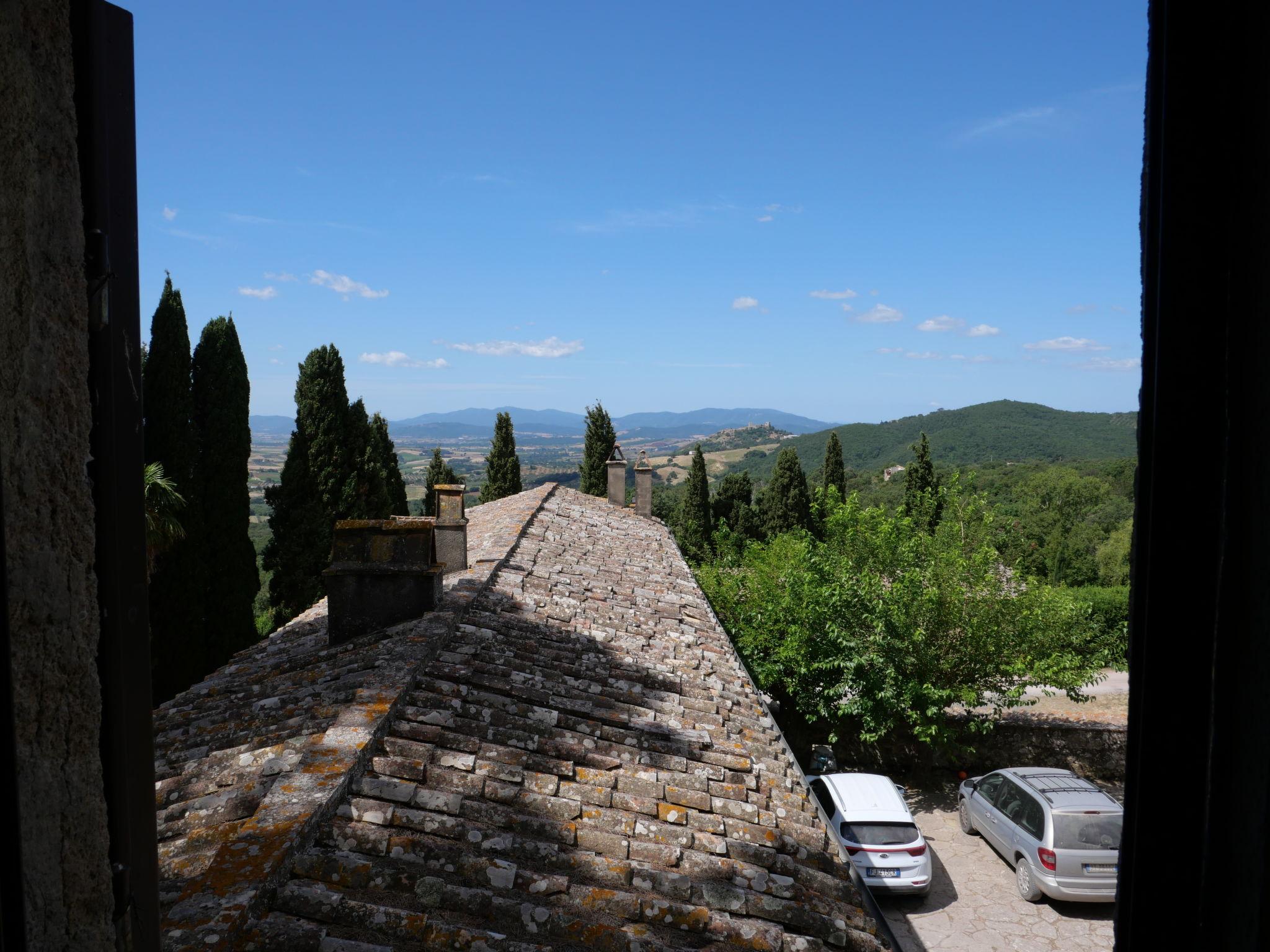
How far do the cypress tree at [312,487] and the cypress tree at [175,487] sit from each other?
294 centimetres

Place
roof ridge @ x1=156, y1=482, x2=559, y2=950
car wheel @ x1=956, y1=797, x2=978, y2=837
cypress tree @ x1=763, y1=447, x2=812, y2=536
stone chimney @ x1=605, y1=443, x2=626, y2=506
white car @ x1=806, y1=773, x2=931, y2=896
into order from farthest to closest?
cypress tree @ x1=763, y1=447, x2=812, y2=536
stone chimney @ x1=605, y1=443, x2=626, y2=506
car wheel @ x1=956, y1=797, x2=978, y2=837
white car @ x1=806, y1=773, x2=931, y2=896
roof ridge @ x1=156, y1=482, x2=559, y2=950

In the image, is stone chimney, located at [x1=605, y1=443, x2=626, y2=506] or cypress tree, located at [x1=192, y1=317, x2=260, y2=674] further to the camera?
stone chimney, located at [x1=605, y1=443, x2=626, y2=506]

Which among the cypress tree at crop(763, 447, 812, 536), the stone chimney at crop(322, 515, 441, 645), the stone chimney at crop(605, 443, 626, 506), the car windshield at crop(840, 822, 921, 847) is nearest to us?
the stone chimney at crop(322, 515, 441, 645)

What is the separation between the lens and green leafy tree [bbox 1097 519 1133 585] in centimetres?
3256

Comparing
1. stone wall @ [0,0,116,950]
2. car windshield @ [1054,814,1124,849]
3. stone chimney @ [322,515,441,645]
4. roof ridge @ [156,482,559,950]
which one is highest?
stone wall @ [0,0,116,950]

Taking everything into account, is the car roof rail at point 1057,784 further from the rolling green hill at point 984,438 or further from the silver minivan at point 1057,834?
the rolling green hill at point 984,438

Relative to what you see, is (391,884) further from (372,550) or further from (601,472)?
(601,472)

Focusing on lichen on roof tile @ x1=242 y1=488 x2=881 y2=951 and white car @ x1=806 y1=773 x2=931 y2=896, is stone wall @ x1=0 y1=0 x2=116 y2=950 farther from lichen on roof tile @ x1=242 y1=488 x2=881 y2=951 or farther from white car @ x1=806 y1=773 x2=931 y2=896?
white car @ x1=806 y1=773 x2=931 y2=896

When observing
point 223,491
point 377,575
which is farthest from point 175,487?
point 377,575

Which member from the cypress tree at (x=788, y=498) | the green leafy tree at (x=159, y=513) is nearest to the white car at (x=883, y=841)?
the green leafy tree at (x=159, y=513)

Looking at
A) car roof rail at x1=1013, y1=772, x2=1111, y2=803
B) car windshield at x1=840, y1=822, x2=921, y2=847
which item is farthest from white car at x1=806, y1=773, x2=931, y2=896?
car roof rail at x1=1013, y1=772, x2=1111, y2=803

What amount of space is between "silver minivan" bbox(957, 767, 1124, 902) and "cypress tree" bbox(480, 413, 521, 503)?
20.8m

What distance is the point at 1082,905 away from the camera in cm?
1024

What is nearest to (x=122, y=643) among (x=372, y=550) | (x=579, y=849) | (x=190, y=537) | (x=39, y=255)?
(x=39, y=255)
